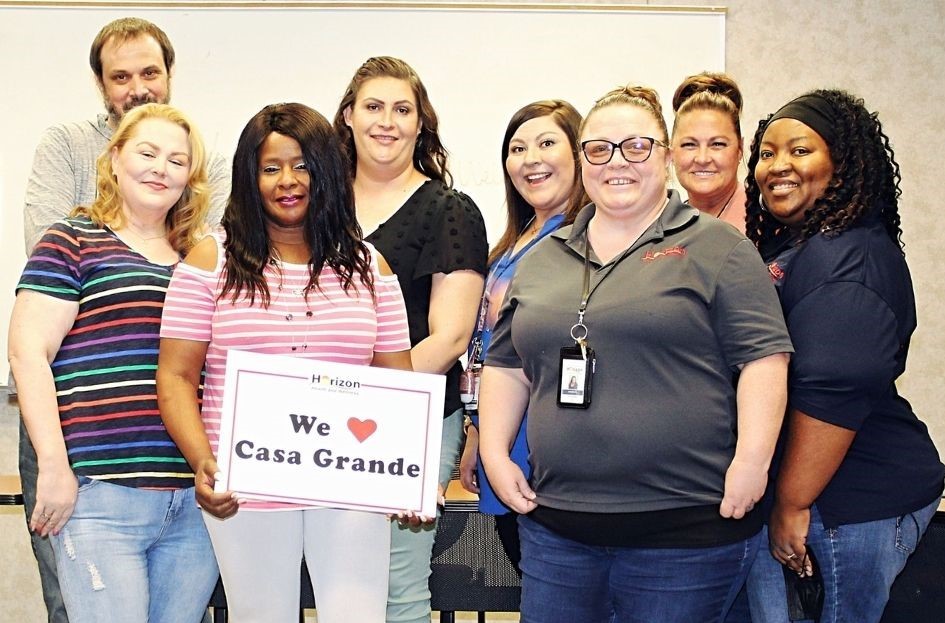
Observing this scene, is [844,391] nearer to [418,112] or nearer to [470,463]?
[470,463]

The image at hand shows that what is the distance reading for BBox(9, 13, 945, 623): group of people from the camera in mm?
1826

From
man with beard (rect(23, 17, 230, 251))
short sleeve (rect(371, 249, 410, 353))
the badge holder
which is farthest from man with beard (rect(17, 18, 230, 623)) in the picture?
the badge holder

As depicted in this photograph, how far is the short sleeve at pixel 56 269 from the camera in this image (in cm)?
204

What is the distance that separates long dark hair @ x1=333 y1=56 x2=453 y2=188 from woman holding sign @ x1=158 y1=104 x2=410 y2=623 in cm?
49

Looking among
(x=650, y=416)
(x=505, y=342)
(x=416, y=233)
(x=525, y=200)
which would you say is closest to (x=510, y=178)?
(x=525, y=200)

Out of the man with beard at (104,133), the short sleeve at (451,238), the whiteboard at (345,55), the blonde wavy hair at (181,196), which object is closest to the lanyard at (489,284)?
the short sleeve at (451,238)

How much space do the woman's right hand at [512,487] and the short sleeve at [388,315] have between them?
1.17ft

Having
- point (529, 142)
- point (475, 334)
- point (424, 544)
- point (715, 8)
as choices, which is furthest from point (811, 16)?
point (424, 544)

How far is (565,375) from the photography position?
1862mm

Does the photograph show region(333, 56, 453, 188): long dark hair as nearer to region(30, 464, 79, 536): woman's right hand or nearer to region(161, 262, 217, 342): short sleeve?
region(161, 262, 217, 342): short sleeve

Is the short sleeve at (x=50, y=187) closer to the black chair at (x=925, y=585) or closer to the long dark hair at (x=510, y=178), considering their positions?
the long dark hair at (x=510, y=178)

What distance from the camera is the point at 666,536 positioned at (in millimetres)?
1798

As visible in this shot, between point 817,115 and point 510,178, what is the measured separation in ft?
3.13

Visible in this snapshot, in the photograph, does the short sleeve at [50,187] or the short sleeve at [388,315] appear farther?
the short sleeve at [50,187]
